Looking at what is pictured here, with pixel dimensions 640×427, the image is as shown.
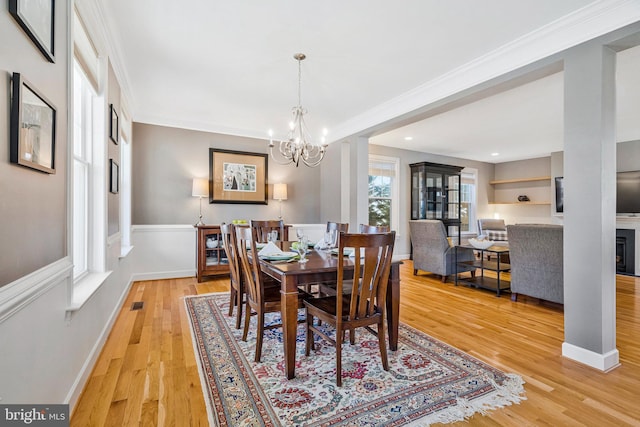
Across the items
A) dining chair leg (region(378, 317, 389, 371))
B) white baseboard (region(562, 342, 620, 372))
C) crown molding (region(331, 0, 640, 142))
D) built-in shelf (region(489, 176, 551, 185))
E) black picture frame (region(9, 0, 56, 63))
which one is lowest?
white baseboard (region(562, 342, 620, 372))

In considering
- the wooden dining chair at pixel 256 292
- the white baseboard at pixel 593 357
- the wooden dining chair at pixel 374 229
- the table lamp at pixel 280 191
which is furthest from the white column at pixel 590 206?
the table lamp at pixel 280 191

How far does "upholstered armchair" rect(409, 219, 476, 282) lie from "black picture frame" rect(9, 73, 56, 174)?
4.32 metres

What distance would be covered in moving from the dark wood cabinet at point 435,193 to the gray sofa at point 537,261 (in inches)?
122

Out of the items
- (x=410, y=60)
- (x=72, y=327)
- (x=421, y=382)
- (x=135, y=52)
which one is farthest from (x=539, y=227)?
(x=135, y=52)

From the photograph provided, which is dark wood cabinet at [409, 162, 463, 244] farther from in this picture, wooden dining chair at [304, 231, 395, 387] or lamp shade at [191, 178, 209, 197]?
wooden dining chair at [304, 231, 395, 387]

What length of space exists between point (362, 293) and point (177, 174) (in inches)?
157

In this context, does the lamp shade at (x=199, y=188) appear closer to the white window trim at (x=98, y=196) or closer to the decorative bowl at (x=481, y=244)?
the white window trim at (x=98, y=196)

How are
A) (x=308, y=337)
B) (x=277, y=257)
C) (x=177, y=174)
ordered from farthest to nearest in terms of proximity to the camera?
(x=177, y=174), (x=277, y=257), (x=308, y=337)

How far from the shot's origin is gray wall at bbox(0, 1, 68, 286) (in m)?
1.00

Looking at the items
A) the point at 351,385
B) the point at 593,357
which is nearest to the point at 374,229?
the point at 351,385

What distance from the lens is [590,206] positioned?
6.98 ft

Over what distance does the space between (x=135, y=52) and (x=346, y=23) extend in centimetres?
197

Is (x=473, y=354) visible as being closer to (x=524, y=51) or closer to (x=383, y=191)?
(x=524, y=51)

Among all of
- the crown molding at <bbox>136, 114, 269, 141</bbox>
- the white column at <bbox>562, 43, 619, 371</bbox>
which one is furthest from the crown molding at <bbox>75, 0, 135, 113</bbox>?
the white column at <bbox>562, 43, 619, 371</bbox>
